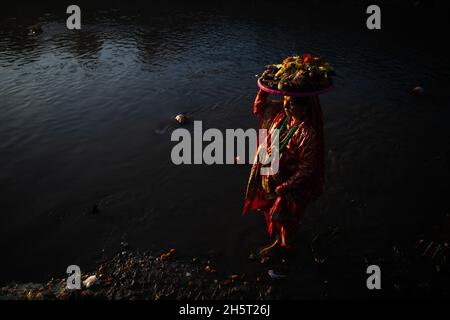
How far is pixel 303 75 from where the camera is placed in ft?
12.3

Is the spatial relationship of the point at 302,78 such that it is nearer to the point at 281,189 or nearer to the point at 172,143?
the point at 281,189

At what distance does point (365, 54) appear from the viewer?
659 inches

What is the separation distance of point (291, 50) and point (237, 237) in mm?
14804

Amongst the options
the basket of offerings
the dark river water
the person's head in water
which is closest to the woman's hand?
the person's head in water

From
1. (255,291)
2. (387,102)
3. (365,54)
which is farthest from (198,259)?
(365,54)

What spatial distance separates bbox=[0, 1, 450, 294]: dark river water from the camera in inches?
236

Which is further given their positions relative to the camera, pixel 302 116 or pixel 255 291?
pixel 255 291

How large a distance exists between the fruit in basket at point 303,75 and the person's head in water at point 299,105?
174mm

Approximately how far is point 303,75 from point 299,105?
393mm

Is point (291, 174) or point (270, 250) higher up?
point (291, 174)

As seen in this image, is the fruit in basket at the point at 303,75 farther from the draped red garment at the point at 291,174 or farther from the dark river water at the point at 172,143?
the dark river water at the point at 172,143

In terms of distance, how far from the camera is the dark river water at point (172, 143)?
5.99m

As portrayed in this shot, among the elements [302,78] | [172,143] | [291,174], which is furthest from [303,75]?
[172,143]
